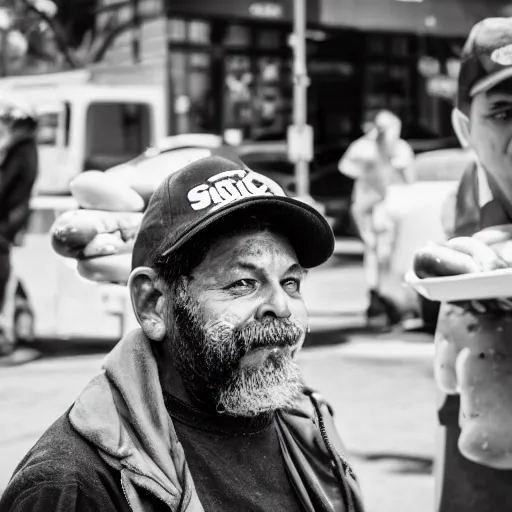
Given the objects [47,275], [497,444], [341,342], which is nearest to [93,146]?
[47,275]

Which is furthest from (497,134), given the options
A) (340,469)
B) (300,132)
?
(300,132)

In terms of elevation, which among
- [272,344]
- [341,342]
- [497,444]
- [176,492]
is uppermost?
[272,344]

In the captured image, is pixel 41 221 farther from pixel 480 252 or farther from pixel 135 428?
pixel 135 428

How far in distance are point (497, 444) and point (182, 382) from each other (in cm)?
205

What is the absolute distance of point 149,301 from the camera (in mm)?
2139

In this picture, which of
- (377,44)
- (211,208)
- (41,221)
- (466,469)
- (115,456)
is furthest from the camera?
(377,44)

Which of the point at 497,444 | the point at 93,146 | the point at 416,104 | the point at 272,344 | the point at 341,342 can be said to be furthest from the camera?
the point at 416,104

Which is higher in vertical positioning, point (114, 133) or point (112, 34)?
point (112, 34)

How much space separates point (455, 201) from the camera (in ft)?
13.9

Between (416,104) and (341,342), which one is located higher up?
(416,104)

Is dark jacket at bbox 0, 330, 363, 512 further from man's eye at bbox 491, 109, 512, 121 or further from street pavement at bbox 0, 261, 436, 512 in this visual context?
street pavement at bbox 0, 261, 436, 512

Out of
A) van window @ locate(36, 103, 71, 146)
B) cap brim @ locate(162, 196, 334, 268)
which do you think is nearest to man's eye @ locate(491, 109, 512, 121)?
cap brim @ locate(162, 196, 334, 268)

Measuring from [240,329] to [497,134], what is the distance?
2.12 m

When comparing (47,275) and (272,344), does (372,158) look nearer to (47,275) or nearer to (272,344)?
(47,275)
